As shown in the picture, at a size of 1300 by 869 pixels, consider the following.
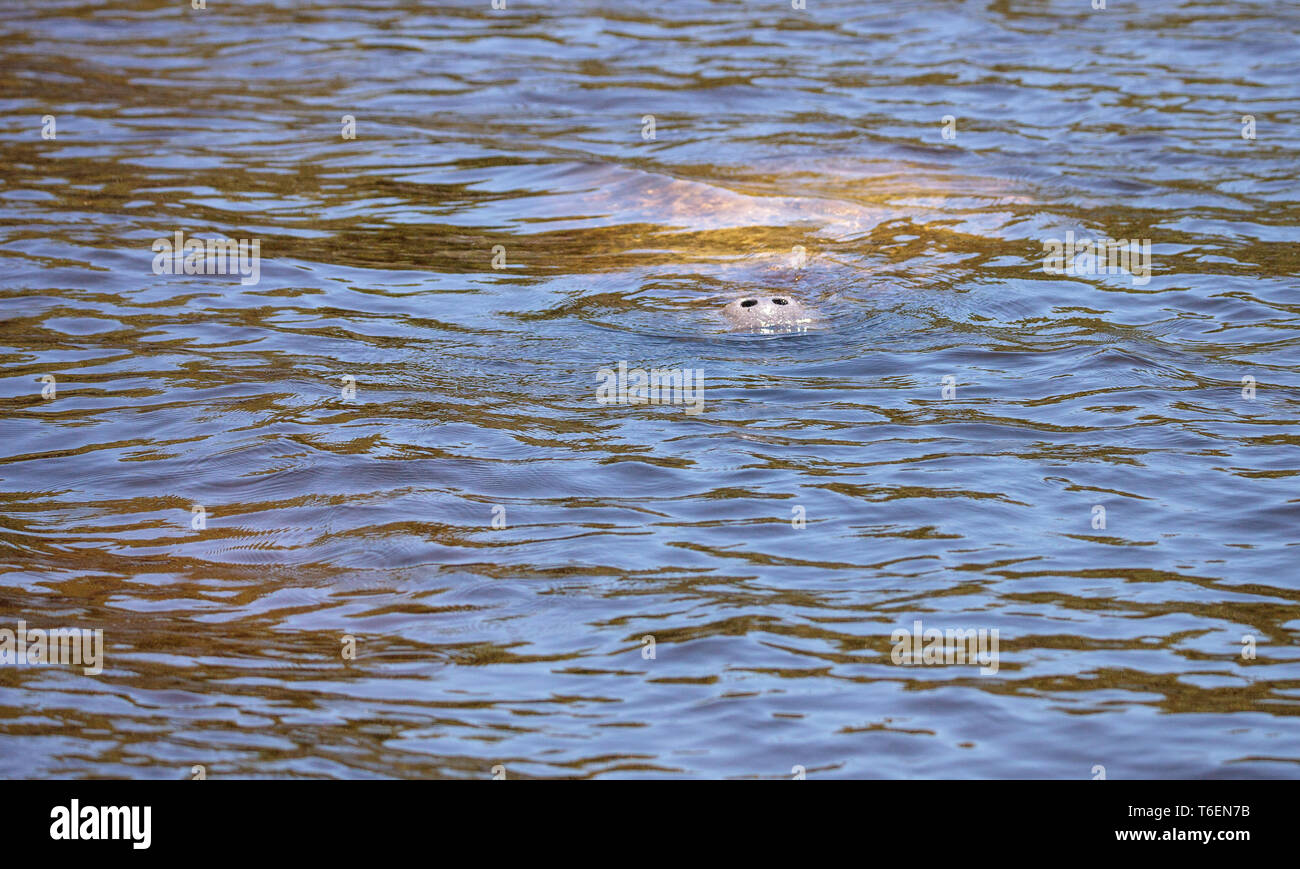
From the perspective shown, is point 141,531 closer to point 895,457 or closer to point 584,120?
point 895,457

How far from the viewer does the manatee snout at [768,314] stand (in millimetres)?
9328

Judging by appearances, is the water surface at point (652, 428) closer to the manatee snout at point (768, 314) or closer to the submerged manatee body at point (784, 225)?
the submerged manatee body at point (784, 225)

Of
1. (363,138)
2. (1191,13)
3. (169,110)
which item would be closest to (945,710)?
(363,138)

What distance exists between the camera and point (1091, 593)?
6.09 metres

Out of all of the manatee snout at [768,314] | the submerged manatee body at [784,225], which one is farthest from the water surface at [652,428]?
the manatee snout at [768,314]

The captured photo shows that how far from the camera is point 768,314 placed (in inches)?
370

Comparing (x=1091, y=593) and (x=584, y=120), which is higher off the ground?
(x=584, y=120)

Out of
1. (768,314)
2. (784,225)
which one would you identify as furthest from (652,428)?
(784,225)

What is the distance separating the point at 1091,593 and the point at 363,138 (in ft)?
31.9

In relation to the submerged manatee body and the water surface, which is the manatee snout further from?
the water surface

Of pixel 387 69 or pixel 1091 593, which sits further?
pixel 387 69

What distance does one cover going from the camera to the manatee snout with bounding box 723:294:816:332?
933cm

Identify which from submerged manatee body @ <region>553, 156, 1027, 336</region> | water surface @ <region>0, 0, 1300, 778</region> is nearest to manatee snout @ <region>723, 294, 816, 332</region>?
submerged manatee body @ <region>553, 156, 1027, 336</region>
